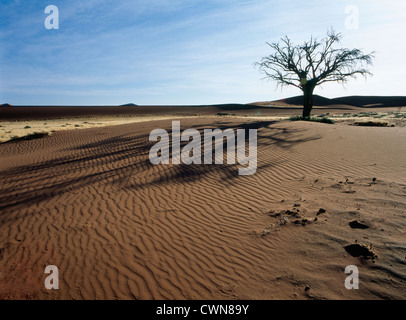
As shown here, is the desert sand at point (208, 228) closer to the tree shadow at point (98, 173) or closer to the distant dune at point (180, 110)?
the tree shadow at point (98, 173)

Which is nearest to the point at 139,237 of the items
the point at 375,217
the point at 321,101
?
the point at 375,217

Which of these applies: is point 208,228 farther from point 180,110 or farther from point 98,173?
point 180,110

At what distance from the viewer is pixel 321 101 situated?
255ft

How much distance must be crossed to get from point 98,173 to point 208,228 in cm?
507

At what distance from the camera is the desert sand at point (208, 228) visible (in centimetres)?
347

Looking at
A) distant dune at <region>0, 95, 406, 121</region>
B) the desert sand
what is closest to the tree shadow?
the desert sand

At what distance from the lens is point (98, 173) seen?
27.6ft

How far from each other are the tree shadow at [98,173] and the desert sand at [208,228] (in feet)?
0.20

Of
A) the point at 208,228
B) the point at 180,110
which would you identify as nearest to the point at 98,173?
the point at 208,228

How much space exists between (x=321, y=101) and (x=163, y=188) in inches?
3269

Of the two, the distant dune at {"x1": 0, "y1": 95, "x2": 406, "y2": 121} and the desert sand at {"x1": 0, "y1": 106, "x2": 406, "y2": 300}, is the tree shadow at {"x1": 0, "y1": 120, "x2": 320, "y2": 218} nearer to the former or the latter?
the desert sand at {"x1": 0, "y1": 106, "x2": 406, "y2": 300}

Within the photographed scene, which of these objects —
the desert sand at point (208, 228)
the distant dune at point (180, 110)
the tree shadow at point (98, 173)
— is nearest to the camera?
the desert sand at point (208, 228)

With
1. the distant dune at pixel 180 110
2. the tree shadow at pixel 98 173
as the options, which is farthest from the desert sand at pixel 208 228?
the distant dune at pixel 180 110
